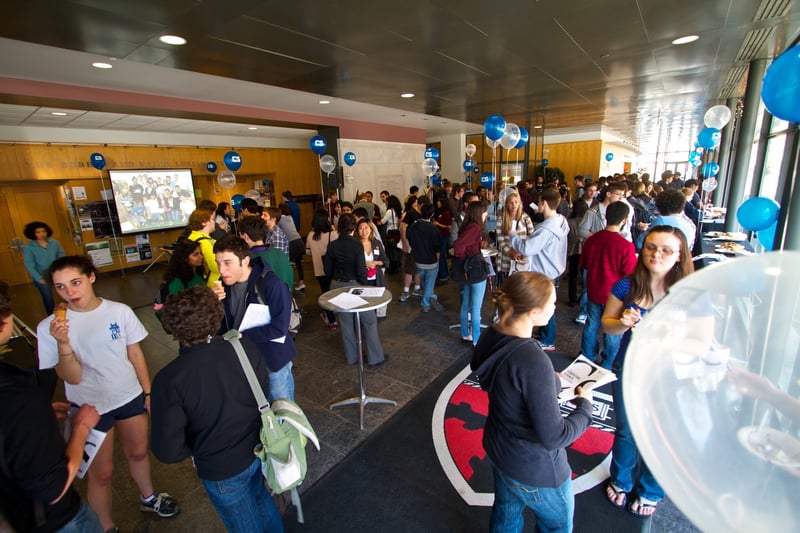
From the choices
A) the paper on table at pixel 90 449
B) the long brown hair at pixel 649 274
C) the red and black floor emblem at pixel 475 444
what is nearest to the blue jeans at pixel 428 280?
the red and black floor emblem at pixel 475 444

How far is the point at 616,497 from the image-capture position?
6.93 ft

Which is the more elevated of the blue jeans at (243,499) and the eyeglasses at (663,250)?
the eyeglasses at (663,250)

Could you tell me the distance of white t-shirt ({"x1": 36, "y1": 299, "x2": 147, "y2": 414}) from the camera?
1799 mm

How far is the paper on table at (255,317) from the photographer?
2108mm

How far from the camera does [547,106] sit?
337 inches

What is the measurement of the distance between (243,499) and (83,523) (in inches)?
20.7

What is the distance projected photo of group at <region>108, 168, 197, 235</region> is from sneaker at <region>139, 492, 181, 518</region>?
29.7 feet

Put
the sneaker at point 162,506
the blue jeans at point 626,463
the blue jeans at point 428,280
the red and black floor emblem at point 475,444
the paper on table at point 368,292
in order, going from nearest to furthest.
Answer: the blue jeans at point 626,463 → the sneaker at point 162,506 → the red and black floor emblem at point 475,444 → the paper on table at point 368,292 → the blue jeans at point 428,280

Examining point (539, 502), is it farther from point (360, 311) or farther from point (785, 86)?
point (785, 86)

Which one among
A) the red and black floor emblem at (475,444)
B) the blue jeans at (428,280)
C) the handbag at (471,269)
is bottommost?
the red and black floor emblem at (475,444)

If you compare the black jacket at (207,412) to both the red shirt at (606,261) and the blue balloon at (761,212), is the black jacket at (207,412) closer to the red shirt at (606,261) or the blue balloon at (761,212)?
the red shirt at (606,261)

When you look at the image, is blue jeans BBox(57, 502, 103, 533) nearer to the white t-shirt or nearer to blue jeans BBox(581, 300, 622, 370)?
the white t-shirt

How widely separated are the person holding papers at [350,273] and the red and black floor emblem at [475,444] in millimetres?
903

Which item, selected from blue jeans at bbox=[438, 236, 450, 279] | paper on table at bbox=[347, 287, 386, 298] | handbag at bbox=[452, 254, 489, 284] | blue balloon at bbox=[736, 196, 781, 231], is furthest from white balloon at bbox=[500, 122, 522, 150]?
paper on table at bbox=[347, 287, 386, 298]
